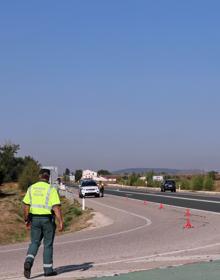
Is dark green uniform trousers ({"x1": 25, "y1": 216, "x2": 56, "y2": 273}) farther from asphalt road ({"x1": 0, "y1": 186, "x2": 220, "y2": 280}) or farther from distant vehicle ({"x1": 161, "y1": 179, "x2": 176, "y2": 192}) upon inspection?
distant vehicle ({"x1": 161, "y1": 179, "x2": 176, "y2": 192})

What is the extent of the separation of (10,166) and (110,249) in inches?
4892

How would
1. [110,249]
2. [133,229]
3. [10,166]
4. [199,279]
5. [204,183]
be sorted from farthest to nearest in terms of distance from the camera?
[10,166] → [204,183] → [133,229] → [110,249] → [199,279]

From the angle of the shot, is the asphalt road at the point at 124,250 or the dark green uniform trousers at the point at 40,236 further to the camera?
the asphalt road at the point at 124,250

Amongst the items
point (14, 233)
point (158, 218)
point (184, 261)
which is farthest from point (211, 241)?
point (14, 233)

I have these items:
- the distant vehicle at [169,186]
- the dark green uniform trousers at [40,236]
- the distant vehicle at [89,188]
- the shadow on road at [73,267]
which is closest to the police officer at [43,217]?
the dark green uniform trousers at [40,236]

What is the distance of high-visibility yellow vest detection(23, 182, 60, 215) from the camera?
10.1m

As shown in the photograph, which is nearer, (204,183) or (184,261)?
(184,261)

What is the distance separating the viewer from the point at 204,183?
3004 inches

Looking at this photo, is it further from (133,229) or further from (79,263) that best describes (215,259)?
(133,229)

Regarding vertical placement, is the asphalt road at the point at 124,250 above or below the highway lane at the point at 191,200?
below

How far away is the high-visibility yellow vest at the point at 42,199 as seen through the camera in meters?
10.1

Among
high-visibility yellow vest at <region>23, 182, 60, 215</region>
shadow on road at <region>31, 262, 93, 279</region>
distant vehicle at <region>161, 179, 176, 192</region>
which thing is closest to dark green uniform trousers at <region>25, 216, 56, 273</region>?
high-visibility yellow vest at <region>23, 182, 60, 215</region>

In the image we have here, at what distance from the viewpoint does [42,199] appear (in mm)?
10078

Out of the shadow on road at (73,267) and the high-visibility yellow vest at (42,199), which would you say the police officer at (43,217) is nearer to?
the high-visibility yellow vest at (42,199)
